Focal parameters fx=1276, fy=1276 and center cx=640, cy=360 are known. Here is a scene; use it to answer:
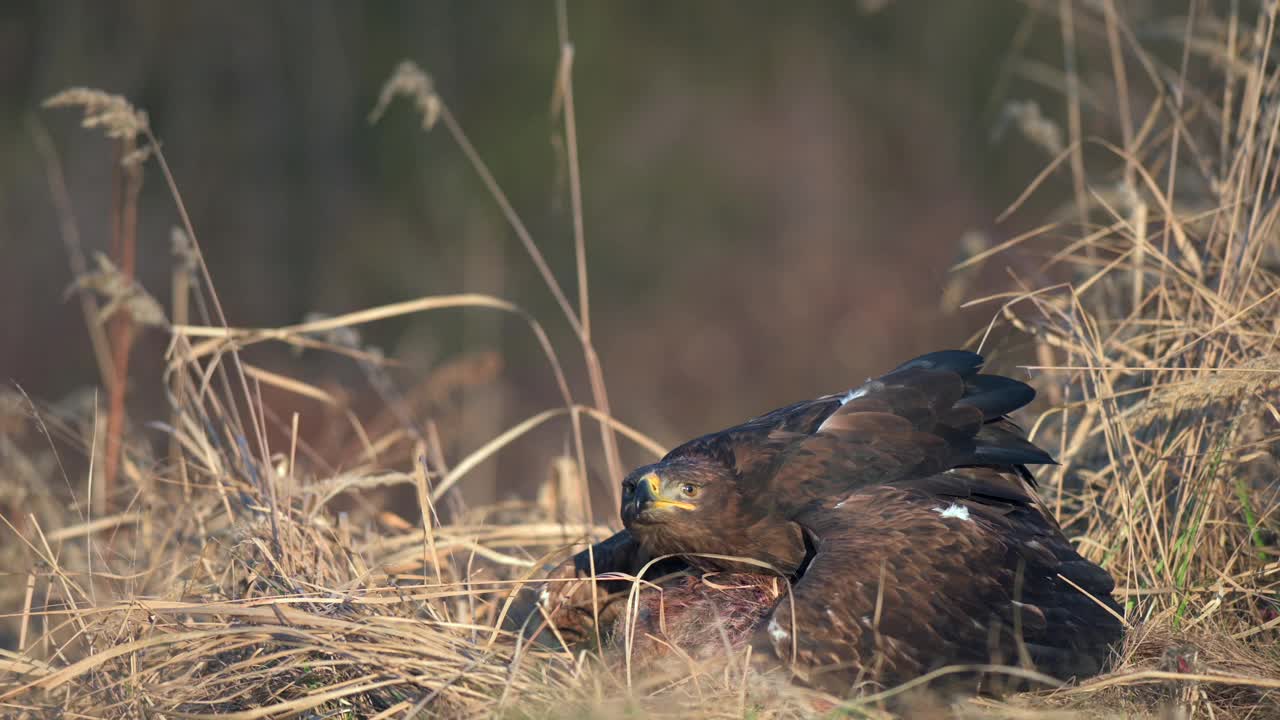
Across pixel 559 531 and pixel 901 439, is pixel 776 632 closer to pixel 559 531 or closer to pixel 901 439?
pixel 901 439

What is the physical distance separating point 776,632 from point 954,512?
618 millimetres

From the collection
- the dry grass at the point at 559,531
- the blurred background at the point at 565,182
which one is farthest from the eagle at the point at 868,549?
the blurred background at the point at 565,182

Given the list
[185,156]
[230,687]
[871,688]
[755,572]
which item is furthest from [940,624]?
[185,156]

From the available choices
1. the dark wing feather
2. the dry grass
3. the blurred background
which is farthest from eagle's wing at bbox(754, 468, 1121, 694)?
the blurred background

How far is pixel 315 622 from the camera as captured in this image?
103 inches

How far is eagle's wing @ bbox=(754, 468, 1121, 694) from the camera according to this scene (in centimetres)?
270

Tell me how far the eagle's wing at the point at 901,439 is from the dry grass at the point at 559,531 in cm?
19

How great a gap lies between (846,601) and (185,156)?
11400 millimetres

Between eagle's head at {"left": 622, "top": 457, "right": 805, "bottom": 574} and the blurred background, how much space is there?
634 centimetres

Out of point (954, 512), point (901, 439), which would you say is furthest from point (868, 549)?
point (901, 439)

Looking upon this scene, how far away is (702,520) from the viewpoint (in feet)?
10.5

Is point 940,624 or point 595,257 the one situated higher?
point 940,624

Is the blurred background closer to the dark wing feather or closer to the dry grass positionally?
the dry grass

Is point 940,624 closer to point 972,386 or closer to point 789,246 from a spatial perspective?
point 972,386
